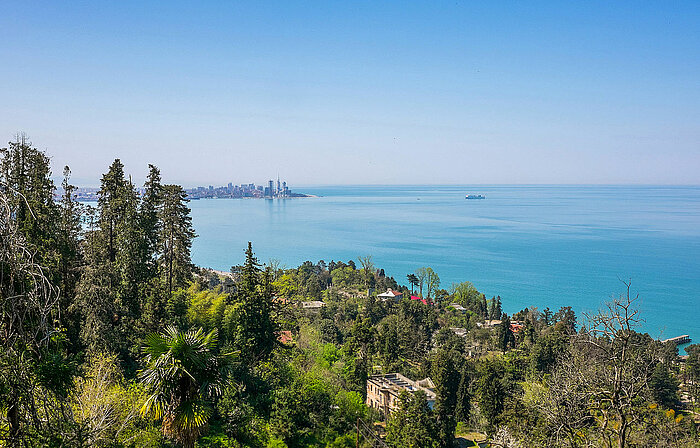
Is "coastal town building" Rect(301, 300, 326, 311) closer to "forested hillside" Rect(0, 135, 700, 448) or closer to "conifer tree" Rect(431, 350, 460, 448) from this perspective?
"forested hillside" Rect(0, 135, 700, 448)

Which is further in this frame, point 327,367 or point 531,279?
point 531,279

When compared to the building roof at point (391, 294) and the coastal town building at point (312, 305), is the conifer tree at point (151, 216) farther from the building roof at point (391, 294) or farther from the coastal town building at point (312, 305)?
the building roof at point (391, 294)

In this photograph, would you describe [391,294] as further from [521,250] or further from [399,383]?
[521,250]

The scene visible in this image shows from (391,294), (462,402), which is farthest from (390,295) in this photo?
(462,402)

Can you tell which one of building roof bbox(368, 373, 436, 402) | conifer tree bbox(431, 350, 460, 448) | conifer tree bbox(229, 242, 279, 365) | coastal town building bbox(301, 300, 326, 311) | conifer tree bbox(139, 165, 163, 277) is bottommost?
coastal town building bbox(301, 300, 326, 311)

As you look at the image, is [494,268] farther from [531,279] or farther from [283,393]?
[283,393]

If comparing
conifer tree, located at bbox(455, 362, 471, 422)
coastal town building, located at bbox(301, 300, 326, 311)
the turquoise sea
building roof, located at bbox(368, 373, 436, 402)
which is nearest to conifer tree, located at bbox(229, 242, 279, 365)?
building roof, located at bbox(368, 373, 436, 402)

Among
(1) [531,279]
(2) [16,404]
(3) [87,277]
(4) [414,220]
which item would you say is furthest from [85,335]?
(4) [414,220]
